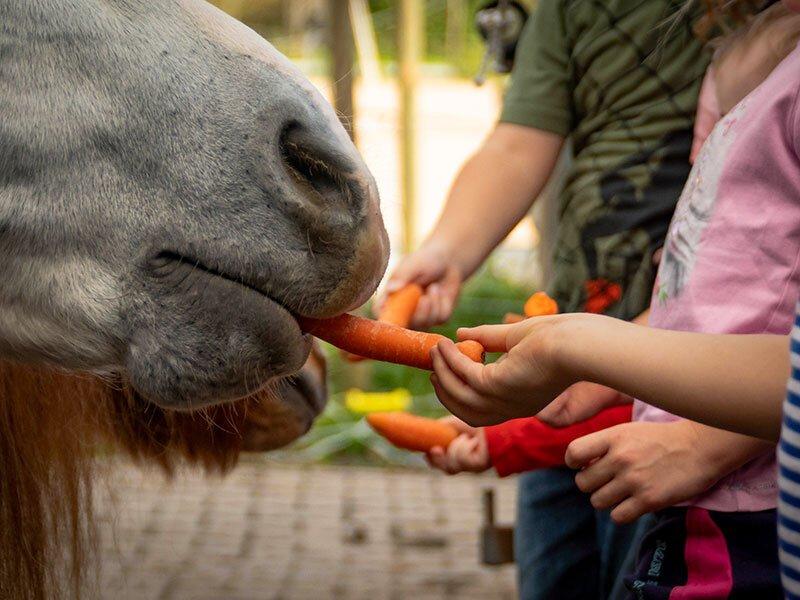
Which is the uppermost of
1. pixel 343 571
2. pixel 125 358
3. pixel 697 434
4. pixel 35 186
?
pixel 35 186

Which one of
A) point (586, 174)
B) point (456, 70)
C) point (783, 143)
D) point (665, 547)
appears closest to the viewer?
point (783, 143)

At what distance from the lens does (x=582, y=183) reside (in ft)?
5.67

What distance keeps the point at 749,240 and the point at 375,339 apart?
45cm

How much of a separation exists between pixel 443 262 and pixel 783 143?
71cm

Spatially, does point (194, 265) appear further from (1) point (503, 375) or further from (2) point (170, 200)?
(1) point (503, 375)

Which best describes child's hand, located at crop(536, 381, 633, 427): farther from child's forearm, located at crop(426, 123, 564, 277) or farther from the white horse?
child's forearm, located at crop(426, 123, 564, 277)

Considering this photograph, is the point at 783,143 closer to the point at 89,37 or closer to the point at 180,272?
the point at 180,272

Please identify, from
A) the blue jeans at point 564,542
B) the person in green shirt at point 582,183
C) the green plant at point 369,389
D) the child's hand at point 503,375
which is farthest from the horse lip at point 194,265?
the green plant at point 369,389

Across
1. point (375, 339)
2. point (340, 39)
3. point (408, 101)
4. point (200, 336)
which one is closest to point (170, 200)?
point (200, 336)

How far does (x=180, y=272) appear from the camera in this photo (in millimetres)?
1189

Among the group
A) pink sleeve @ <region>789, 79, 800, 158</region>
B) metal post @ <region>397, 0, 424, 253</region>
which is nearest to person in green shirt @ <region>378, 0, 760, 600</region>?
pink sleeve @ <region>789, 79, 800, 158</region>

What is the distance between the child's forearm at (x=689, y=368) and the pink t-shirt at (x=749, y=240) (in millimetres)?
157

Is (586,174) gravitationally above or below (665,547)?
above

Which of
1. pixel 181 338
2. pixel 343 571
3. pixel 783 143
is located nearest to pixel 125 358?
pixel 181 338
